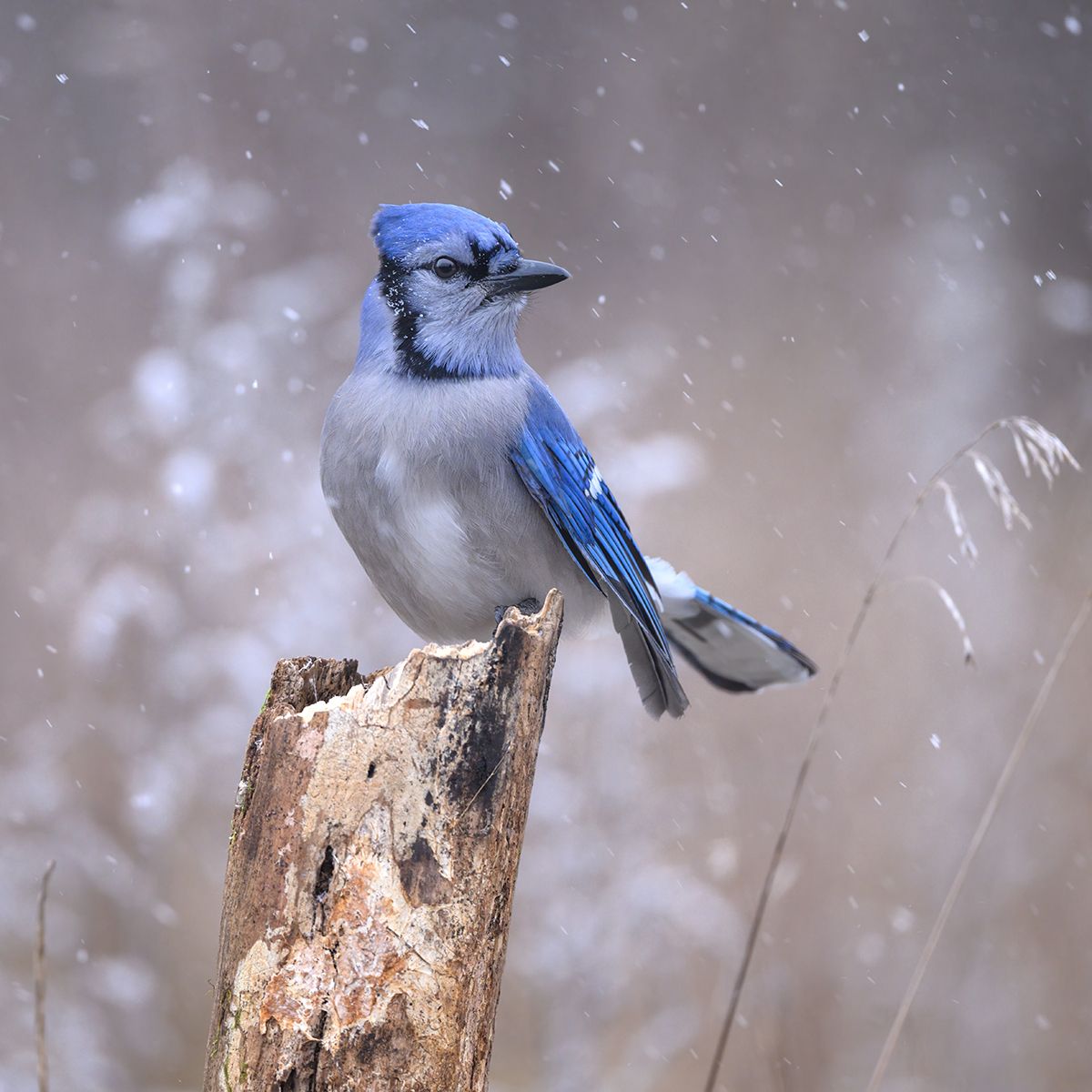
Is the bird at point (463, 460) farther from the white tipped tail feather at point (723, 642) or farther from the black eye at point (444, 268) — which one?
the white tipped tail feather at point (723, 642)

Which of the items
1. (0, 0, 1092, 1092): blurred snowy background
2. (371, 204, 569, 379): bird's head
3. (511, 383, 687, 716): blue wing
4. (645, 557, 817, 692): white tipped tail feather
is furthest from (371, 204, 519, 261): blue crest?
(0, 0, 1092, 1092): blurred snowy background

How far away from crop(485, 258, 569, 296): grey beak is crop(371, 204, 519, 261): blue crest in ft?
0.18

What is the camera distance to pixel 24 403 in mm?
3775

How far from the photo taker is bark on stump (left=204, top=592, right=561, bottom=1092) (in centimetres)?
135

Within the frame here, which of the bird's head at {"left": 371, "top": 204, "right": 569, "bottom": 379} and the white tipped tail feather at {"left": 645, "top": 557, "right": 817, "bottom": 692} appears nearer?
the bird's head at {"left": 371, "top": 204, "right": 569, "bottom": 379}

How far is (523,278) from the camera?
2.21m

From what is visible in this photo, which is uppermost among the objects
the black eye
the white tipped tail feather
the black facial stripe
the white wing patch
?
the black eye

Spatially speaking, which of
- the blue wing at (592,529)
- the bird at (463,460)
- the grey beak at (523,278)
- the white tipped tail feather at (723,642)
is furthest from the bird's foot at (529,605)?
the grey beak at (523,278)

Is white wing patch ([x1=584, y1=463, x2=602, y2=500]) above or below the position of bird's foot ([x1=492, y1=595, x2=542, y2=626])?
above

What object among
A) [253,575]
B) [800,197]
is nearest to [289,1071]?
[253,575]

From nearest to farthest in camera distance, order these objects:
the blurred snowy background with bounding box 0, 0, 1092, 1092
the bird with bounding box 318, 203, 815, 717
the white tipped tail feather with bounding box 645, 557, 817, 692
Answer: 1. the bird with bounding box 318, 203, 815, 717
2. the white tipped tail feather with bounding box 645, 557, 817, 692
3. the blurred snowy background with bounding box 0, 0, 1092, 1092

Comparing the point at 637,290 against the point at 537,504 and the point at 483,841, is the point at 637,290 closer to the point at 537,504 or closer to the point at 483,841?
the point at 537,504

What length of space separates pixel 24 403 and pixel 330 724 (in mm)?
2766

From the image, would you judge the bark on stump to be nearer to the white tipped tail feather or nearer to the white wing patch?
the white wing patch
